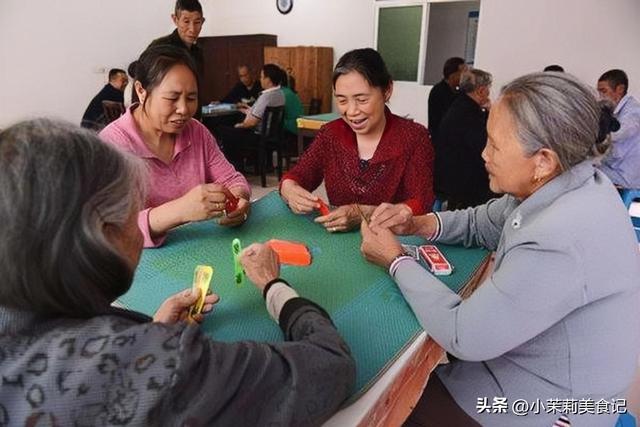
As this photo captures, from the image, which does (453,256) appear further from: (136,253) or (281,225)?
(136,253)

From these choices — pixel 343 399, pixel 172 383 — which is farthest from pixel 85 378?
pixel 343 399

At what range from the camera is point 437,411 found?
1.19 m

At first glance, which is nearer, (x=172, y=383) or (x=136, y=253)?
(x=172, y=383)

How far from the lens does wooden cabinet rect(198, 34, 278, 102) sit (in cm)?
741

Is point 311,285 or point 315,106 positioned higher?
point 315,106

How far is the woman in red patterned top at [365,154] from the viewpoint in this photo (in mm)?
1726

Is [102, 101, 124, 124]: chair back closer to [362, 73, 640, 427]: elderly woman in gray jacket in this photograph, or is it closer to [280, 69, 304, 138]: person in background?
[280, 69, 304, 138]: person in background

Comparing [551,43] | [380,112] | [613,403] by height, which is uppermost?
[551,43]

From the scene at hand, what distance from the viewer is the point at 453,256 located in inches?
55.3

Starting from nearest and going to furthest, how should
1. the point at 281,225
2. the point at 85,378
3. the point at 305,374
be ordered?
the point at 85,378
the point at 305,374
the point at 281,225

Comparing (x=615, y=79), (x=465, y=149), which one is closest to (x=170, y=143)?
(x=465, y=149)

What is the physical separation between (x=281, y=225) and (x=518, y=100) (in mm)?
861

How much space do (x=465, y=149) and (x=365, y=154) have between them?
1641 mm

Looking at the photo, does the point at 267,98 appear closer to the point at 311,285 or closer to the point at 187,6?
the point at 187,6
